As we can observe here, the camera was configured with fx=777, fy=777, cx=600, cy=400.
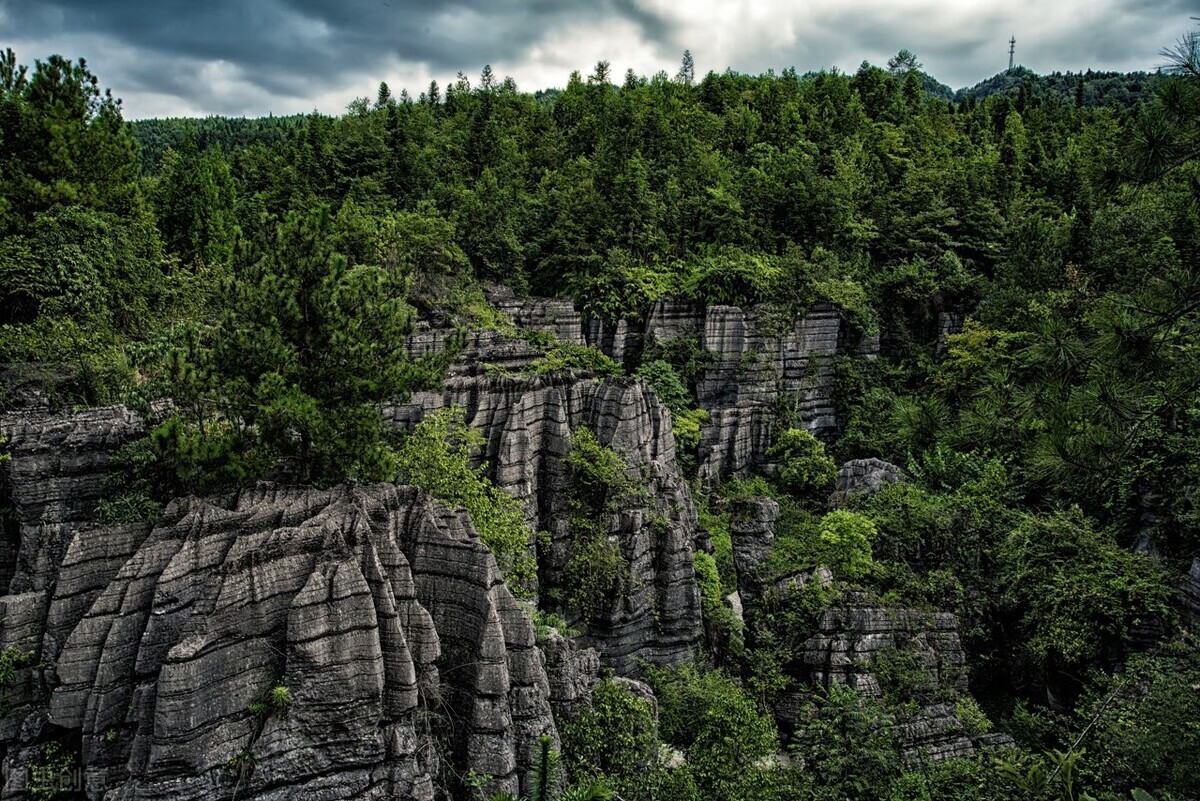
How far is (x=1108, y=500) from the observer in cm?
2212

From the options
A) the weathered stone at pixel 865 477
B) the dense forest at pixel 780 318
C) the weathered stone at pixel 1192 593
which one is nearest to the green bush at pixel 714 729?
the dense forest at pixel 780 318

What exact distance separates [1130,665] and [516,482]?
1474cm

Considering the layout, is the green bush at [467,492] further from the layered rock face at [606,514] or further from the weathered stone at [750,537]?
the weathered stone at [750,537]

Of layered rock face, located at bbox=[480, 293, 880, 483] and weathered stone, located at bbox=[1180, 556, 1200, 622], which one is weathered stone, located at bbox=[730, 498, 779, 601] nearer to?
layered rock face, located at bbox=[480, 293, 880, 483]

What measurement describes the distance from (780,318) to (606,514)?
17.2 metres

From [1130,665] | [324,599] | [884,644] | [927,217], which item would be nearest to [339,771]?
[324,599]

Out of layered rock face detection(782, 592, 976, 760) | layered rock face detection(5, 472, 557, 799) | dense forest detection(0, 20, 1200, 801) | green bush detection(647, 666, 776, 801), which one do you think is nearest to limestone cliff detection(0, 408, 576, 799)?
layered rock face detection(5, 472, 557, 799)

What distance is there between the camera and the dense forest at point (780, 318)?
1263 centimetres

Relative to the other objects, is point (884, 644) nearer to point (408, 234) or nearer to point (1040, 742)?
point (1040, 742)

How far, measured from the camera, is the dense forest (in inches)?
497

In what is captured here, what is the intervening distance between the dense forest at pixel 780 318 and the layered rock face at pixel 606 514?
2.94ft

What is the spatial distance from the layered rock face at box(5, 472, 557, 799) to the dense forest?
2.24m

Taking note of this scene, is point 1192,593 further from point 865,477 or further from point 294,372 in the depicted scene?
point 294,372

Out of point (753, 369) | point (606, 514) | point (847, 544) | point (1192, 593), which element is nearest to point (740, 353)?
point (753, 369)
